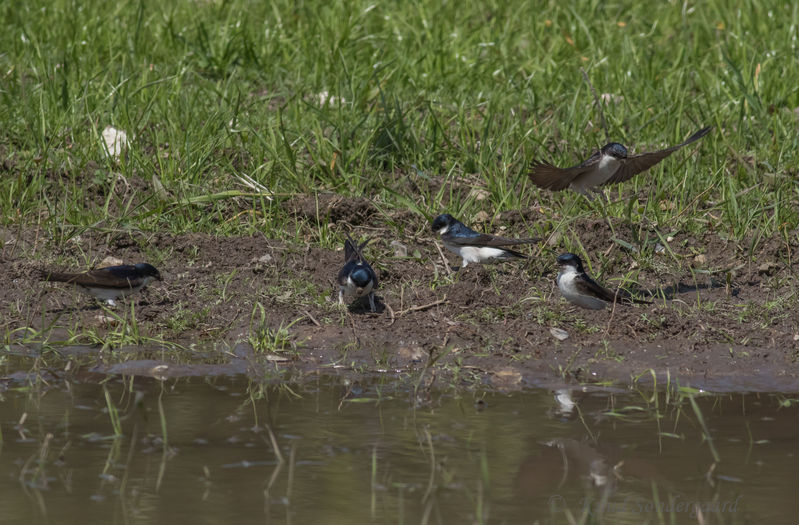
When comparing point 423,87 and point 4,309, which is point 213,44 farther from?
point 4,309

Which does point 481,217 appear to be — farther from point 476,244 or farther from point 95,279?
point 95,279

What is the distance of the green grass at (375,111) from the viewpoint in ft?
25.7

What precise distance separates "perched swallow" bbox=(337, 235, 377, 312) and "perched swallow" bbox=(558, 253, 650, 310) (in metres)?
1.09

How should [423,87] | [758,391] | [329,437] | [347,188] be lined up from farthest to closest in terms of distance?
[423,87] → [347,188] → [758,391] → [329,437]

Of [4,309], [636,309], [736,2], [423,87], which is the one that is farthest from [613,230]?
[736,2]

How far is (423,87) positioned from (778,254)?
11.0ft

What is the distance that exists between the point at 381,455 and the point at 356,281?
201 centimetres

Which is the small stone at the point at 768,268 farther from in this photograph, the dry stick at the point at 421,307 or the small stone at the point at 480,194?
the dry stick at the point at 421,307

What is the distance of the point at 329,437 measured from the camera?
4746 millimetres

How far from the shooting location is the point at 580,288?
649 centimetres

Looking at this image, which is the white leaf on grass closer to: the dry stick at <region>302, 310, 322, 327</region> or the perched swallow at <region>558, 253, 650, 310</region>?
the dry stick at <region>302, 310, 322, 327</region>

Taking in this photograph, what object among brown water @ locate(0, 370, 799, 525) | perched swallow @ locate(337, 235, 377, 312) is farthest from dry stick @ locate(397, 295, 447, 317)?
brown water @ locate(0, 370, 799, 525)

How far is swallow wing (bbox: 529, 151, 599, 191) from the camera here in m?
6.88

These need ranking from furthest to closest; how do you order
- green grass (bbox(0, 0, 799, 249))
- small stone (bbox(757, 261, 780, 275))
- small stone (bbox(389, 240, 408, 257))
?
green grass (bbox(0, 0, 799, 249))
small stone (bbox(389, 240, 408, 257))
small stone (bbox(757, 261, 780, 275))
